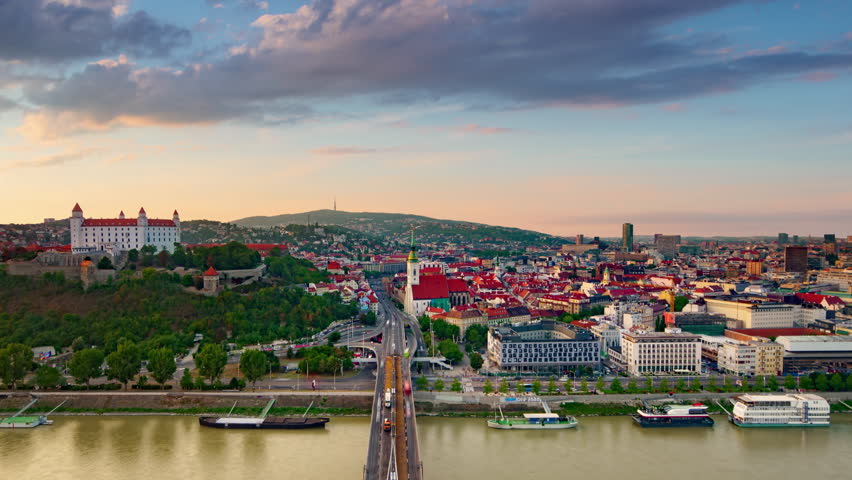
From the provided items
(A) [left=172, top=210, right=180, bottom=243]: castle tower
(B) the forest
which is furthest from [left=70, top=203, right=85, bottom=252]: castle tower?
(B) the forest

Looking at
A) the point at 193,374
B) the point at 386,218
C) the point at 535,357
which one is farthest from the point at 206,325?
the point at 386,218

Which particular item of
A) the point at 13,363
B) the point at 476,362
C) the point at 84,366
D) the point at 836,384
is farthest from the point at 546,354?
the point at 13,363

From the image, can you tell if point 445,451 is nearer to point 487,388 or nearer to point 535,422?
point 535,422

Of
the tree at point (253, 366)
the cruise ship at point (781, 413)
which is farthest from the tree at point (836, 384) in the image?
the tree at point (253, 366)

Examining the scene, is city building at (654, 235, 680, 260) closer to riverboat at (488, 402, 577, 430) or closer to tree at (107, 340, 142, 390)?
riverboat at (488, 402, 577, 430)

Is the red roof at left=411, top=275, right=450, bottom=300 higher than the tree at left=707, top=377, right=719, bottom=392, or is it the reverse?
the red roof at left=411, top=275, right=450, bottom=300
